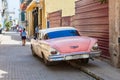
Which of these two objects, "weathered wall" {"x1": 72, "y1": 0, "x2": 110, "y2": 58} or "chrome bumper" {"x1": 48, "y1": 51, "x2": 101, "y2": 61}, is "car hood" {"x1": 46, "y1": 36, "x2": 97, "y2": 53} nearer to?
"chrome bumper" {"x1": 48, "y1": 51, "x2": 101, "y2": 61}

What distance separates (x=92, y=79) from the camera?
38.7ft

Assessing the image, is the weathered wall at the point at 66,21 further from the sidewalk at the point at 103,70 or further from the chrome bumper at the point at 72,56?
the chrome bumper at the point at 72,56

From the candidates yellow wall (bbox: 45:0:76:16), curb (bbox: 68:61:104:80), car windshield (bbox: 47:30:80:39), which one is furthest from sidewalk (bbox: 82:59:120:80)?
yellow wall (bbox: 45:0:76:16)

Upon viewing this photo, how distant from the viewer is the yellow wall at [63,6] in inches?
958

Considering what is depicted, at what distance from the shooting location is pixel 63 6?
28266 mm

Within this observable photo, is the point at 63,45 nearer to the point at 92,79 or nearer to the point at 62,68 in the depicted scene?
the point at 62,68

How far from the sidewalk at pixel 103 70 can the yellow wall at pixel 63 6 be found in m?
8.77

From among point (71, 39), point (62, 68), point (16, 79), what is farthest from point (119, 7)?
point (16, 79)

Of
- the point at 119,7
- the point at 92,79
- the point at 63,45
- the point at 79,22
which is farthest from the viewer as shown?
the point at 79,22

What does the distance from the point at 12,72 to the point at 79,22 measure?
7.54m

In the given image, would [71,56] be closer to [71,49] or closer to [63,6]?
[71,49]

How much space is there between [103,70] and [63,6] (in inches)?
622

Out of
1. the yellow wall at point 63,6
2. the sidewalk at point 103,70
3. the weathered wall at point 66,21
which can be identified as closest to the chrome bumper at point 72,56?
the sidewalk at point 103,70

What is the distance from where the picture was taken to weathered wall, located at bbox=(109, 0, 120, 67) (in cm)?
1306
